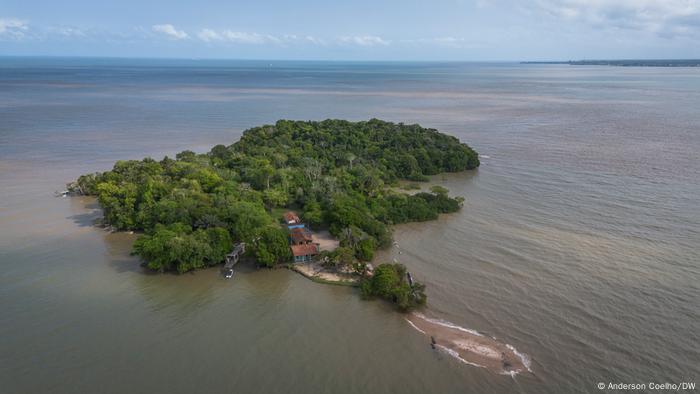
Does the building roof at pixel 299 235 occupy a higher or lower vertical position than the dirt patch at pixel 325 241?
higher

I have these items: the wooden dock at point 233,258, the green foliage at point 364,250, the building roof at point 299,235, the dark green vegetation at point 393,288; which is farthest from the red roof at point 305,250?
A: the dark green vegetation at point 393,288

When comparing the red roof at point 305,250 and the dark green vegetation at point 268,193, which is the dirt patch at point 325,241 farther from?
the red roof at point 305,250

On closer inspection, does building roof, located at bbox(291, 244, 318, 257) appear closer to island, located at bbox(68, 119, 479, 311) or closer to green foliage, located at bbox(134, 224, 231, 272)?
island, located at bbox(68, 119, 479, 311)

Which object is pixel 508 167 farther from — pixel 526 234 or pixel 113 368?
pixel 113 368

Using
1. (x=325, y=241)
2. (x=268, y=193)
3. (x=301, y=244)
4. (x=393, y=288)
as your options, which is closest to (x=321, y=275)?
(x=301, y=244)

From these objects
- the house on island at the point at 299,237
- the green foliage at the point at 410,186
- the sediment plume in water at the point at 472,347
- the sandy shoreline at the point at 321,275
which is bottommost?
the sediment plume in water at the point at 472,347

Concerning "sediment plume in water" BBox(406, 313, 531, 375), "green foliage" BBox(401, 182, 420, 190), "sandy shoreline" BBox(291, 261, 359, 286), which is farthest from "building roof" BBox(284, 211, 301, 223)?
"green foliage" BBox(401, 182, 420, 190)

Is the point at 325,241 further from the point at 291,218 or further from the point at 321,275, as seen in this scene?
the point at 321,275
